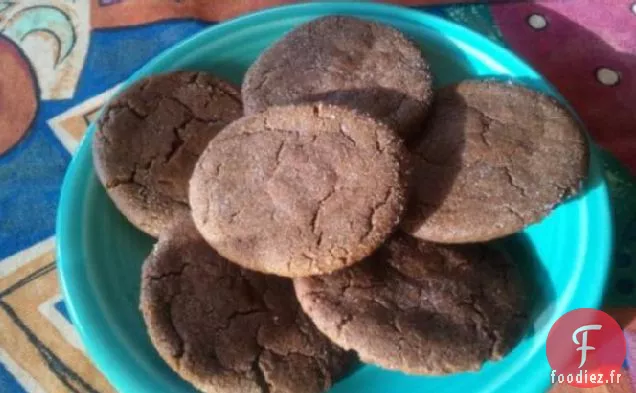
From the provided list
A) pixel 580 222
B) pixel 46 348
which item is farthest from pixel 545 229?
pixel 46 348

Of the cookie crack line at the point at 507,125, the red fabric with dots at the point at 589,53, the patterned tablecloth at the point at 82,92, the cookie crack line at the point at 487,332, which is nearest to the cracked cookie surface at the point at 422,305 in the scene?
the cookie crack line at the point at 487,332

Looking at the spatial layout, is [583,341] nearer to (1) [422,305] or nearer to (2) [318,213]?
(1) [422,305]

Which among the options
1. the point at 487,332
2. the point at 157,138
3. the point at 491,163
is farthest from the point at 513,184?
the point at 157,138

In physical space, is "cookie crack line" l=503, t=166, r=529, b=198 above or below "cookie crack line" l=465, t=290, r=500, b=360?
above

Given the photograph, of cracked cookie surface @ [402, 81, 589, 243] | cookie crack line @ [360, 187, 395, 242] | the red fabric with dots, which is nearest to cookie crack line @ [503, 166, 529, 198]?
cracked cookie surface @ [402, 81, 589, 243]

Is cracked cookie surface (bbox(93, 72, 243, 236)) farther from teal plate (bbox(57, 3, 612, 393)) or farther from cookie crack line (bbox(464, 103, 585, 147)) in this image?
cookie crack line (bbox(464, 103, 585, 147))

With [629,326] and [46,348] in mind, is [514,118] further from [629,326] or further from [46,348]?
[46,348]
